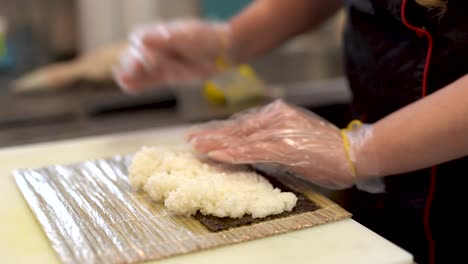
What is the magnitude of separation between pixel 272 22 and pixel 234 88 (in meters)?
0.35

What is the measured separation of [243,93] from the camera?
1.57m

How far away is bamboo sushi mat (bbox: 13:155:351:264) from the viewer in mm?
690

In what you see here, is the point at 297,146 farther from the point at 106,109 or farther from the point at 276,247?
the point at 106,109

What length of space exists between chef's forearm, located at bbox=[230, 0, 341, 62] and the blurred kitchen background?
260 mm

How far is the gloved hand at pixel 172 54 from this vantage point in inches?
48.3

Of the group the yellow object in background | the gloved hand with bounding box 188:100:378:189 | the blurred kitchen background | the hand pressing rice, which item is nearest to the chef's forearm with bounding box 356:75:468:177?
the gloved hand with bounding box 188:100:378:189

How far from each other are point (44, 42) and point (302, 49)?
841 millimetres

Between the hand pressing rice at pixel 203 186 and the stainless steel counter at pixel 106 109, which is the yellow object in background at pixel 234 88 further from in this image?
the hand pressing rice at pixel 203 186

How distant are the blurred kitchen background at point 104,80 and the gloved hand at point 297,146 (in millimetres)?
570

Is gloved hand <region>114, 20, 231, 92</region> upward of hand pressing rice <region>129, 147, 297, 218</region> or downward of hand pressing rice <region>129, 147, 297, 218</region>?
upward

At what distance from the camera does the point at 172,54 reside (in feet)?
4.16

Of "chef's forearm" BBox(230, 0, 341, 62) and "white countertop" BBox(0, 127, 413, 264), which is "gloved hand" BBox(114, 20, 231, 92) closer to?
"chef's forearm" BBox(230, 0, 341, 62)

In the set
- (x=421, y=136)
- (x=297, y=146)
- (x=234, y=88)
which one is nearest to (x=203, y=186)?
(x=297, y=146)

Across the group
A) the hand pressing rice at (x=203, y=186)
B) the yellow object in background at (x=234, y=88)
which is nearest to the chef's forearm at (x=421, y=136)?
the hand pressing rice at (x=203, y=186)
